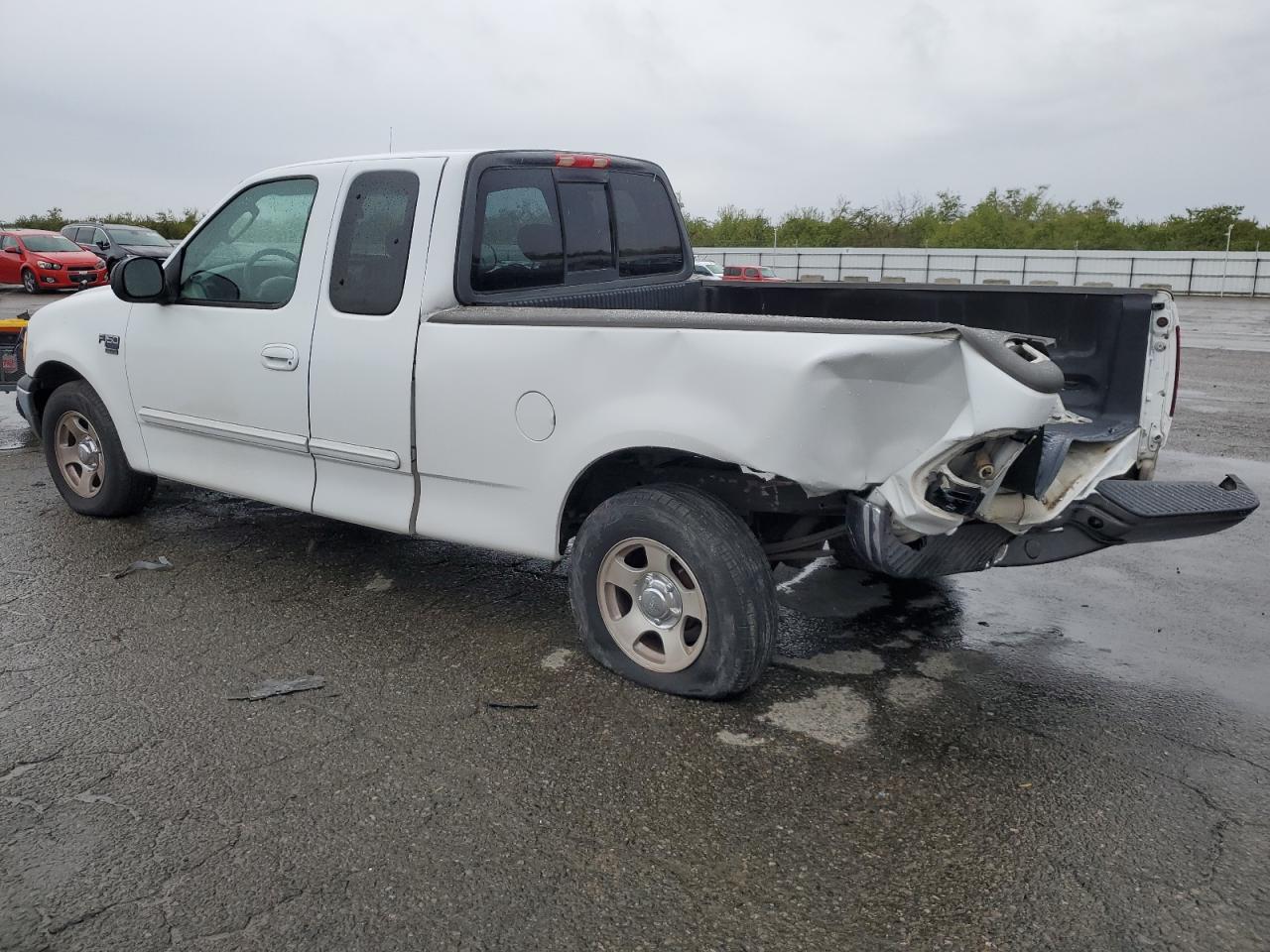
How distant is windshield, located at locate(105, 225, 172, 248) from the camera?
24802 millimetres

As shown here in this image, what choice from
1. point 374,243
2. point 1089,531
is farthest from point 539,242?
point 1089,531

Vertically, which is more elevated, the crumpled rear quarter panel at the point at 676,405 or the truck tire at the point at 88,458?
the crumpled rear quarter panel at the point at 676,405

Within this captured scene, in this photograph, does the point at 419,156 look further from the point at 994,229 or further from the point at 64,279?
the point at 994,229

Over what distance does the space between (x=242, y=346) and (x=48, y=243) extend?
22658 mm

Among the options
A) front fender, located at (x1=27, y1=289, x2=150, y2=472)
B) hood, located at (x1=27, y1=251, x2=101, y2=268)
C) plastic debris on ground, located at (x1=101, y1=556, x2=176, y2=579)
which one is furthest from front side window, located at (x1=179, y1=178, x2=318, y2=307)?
hood, located at (x1=27, y1=251, x2=101, y2=268)

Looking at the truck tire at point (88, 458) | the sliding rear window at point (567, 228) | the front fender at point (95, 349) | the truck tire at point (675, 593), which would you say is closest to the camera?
the truck tire at point (675, 593)

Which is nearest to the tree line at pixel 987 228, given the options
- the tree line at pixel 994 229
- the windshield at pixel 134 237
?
the tree line at pixel 994 229

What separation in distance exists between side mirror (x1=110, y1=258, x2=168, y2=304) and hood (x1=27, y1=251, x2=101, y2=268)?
20744 millimetres

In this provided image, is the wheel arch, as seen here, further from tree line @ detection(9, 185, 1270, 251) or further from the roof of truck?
tree line @ detection(9, 185, 1270, 251)

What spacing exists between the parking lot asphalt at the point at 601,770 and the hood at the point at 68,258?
2067cm

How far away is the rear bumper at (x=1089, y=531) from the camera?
3498 millimetres

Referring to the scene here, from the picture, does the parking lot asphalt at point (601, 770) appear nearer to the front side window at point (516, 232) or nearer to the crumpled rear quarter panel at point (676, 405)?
the crumpled rear quarter panel at point (676, 405)

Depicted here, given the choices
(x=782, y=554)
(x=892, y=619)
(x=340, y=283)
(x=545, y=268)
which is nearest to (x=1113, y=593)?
(x=892, y=619)

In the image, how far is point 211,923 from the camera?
2531mm
